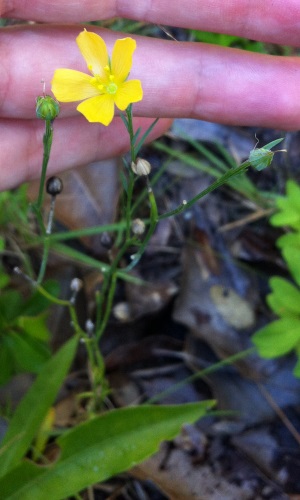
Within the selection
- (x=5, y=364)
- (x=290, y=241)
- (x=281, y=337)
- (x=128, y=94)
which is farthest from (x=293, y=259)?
(x=5, y=364)

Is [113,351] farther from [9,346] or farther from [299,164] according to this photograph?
[299,164]

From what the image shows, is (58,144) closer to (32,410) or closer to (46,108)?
(46,108)

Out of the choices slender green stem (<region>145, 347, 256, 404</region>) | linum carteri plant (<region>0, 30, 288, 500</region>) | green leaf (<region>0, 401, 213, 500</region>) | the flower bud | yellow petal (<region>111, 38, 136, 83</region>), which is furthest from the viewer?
slender green stem (<region>145, 347, 256, 404</region>)

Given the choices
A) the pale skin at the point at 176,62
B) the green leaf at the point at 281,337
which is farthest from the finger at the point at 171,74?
the green leaf at the point at 281,337

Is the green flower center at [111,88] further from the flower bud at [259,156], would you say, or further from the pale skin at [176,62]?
the flower bud at [259,156]

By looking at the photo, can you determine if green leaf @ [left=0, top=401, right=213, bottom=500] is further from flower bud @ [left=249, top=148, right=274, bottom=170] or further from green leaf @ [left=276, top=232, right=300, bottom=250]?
flower bud @ [left=249, top=148, right=274, bottom=170]

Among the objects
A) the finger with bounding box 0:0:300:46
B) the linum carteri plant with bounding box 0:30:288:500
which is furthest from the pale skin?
the linum carteri plant with bounding box 0:30:288:500
